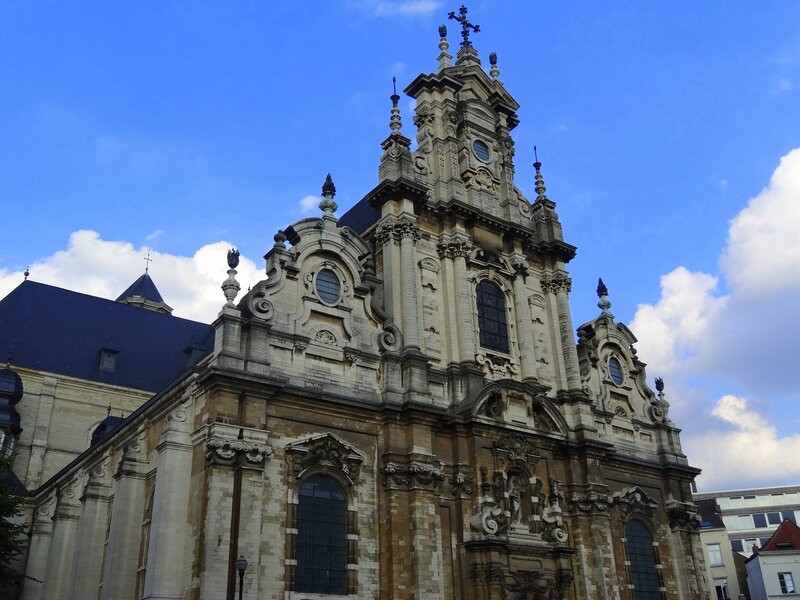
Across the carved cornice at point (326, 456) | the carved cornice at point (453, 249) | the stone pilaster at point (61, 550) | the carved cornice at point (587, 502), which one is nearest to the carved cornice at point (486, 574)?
the carved cornice at point (326, 456)

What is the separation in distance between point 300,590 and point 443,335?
8.71 m

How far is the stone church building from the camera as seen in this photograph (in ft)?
62.4

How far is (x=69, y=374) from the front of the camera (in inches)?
1423

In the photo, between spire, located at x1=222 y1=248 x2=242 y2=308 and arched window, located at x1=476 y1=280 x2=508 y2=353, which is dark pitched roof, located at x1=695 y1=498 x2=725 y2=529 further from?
spire, located at x1=222 y1=248 x2=242 y2=308

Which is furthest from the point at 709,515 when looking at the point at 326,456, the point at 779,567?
the point at 326,456

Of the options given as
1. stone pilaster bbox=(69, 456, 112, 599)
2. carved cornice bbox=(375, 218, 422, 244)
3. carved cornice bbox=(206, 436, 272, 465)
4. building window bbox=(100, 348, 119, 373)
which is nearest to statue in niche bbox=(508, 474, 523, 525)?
carved cornice bbox=(206, 436, 272, 465)

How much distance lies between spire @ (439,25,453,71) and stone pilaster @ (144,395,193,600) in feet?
53.8

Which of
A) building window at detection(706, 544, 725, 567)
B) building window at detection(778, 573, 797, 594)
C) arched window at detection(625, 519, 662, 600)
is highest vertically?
building window at detection(706, 544, 725, 567)

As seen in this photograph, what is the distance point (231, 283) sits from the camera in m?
20.7

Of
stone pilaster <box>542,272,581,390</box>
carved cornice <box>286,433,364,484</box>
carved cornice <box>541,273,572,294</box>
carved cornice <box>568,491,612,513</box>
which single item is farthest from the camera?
carved cornice <box>541,273,572,294</box>

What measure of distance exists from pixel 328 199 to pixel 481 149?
768cm

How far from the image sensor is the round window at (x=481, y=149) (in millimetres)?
28828

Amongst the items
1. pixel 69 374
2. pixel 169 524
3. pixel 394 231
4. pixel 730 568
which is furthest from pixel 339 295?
pixel 730 568

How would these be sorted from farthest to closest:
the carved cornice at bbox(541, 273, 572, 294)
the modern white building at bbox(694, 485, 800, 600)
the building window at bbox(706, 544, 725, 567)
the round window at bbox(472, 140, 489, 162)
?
the modern white building at bbox(694, 485, 800, 600) → the building window at bbox(706, 544, 725, 567) → the round window at bbox(472, 140, 489, 162) → the carved cornice at bbox(541, 273, 572, 294)
